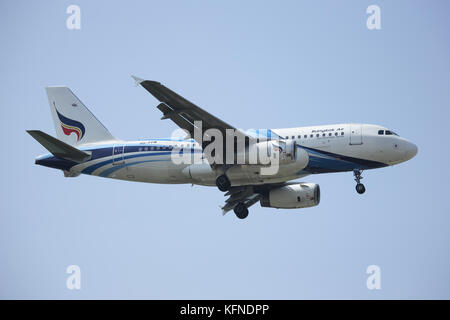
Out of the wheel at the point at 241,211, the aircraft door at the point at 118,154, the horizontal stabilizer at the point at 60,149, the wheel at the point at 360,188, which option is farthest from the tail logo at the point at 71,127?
the wheel at the point at 360,188

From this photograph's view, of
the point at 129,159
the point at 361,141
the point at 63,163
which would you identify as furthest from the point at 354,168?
the point at 63,163

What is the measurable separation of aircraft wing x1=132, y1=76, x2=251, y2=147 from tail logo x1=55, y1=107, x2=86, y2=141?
8839 mm

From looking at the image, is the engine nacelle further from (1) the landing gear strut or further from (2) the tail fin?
(2) the tail fin

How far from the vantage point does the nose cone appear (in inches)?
1619

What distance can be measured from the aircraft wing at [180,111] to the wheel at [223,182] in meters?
2.59

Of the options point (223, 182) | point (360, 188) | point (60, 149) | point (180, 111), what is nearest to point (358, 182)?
point (360, 188)

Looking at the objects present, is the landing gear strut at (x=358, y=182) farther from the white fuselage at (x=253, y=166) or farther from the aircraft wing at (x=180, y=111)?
the aircraft wing at (x=180, y=111)

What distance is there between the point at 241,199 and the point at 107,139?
9.54 metres

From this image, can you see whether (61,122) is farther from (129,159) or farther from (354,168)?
(354,168)

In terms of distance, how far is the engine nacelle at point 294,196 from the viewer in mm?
45469

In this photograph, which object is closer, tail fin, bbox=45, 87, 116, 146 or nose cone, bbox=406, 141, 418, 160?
nose cone, bbox=406, 141, 418, 160

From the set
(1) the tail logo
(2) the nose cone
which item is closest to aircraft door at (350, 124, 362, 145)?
(2) the nose cone

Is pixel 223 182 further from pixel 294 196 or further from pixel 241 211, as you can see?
pixel 294 196

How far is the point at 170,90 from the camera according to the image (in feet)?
118
